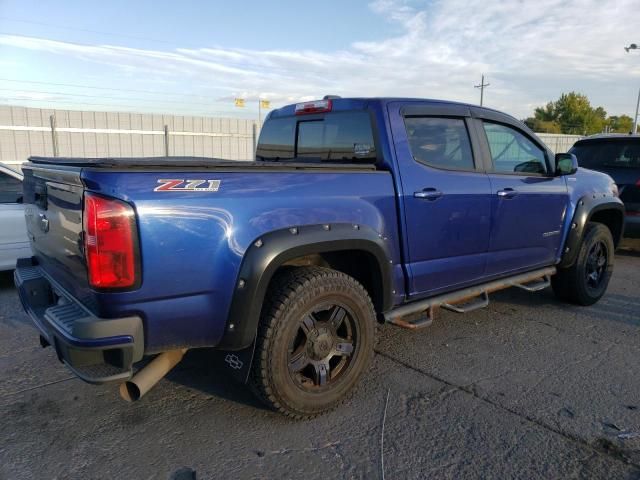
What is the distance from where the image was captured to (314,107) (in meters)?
3.91

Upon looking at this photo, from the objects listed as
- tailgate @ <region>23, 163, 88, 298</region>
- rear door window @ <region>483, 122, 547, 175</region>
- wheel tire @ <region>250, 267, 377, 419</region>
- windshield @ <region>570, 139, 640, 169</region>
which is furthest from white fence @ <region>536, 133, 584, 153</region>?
tailgate @ <region>23, 163, 88, 298</region>

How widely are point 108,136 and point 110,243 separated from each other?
13.5 metres

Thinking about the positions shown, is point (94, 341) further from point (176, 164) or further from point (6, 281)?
point (6, 281)

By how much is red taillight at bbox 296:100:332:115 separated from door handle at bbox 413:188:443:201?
97 centimetres

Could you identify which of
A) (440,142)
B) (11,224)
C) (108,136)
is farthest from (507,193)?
(108,136)

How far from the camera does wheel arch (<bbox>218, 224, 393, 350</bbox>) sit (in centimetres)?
254

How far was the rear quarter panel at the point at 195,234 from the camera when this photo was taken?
227 cm

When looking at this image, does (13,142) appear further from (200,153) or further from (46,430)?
(46,430)

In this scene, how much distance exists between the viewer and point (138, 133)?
46.9 ft

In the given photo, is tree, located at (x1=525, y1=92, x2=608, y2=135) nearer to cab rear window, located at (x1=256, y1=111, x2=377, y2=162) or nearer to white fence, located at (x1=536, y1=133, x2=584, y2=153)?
white fence, located at (x1=536, y1=133, x2=584, y2=153)

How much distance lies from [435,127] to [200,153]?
13.3 metres

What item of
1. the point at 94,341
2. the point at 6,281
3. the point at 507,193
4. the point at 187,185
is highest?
the point at 187,185

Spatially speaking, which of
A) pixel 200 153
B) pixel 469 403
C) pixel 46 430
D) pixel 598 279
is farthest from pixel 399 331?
pixel 200 153

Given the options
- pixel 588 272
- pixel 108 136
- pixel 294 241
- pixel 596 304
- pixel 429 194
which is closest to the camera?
pixel 294 241
